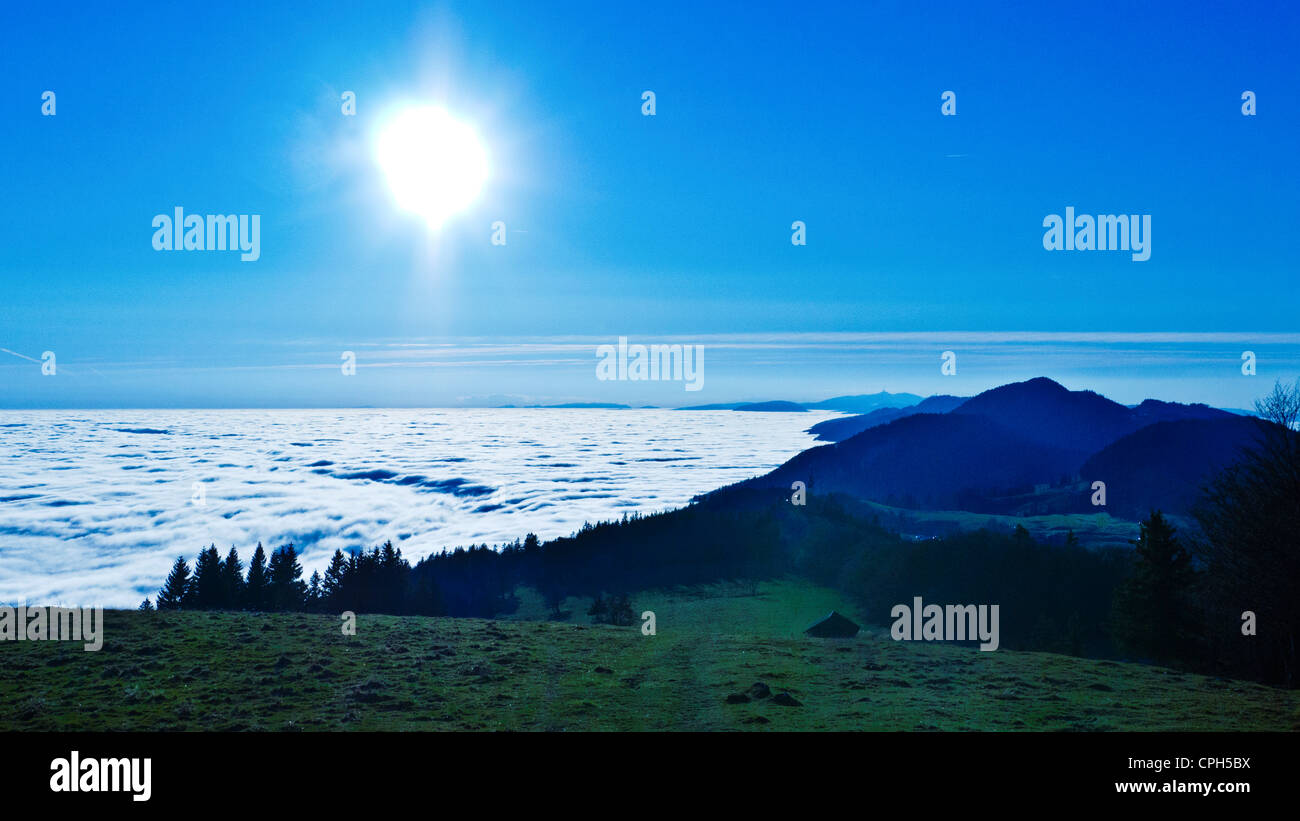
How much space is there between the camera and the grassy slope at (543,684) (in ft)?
66.0

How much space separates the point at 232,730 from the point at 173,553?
191911 millimetres

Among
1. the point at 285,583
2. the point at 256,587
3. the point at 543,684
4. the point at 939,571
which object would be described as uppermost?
the point at 543,684

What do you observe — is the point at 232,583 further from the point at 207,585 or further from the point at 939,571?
the point at 939,571

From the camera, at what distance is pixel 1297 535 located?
36.8 meters

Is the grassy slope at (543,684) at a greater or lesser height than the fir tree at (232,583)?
greater

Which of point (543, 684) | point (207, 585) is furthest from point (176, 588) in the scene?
point (543, 684)

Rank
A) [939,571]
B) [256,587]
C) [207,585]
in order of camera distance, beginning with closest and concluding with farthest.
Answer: [207,585] → [256,587] → [939,571]

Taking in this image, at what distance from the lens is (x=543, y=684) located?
25188 millimetres

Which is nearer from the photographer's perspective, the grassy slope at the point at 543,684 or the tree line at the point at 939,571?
the grassy slope at the point at 543,684

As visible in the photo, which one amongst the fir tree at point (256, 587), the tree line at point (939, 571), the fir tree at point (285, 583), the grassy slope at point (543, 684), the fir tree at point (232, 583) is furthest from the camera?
the fir tree at point (232, 583)

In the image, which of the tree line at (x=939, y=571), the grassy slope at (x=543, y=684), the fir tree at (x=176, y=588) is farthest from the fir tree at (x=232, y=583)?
the grassy slope at (x=543, y=684)

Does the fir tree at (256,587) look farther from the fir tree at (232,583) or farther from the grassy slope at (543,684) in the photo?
the grassy slope at (543,684)
